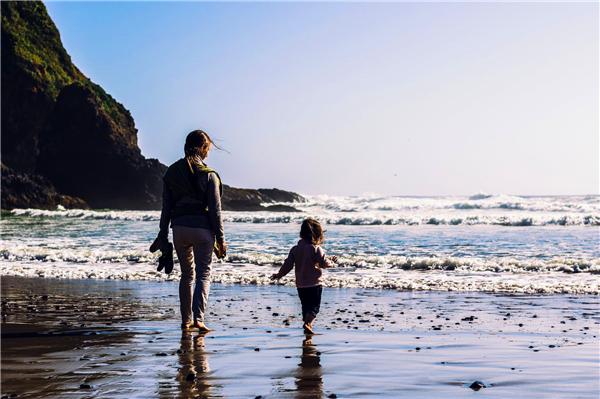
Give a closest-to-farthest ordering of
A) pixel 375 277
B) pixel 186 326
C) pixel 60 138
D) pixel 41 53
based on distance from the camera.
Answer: pixel 186 326 → pixel 375 277 → pixel 60 138 → pixel 41 53

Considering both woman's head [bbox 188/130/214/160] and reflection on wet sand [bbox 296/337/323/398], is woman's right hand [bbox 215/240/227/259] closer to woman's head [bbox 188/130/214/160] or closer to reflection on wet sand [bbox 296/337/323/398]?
woman's head [bbox 188/130/214/160]

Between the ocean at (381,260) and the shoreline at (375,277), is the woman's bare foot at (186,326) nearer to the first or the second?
the shoreline at (375,277)

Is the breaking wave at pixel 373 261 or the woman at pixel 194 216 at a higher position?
the woman at pixel 194 216

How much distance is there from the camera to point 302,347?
7.72m

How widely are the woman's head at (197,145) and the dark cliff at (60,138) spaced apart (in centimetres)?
5447

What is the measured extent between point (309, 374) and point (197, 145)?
340cm

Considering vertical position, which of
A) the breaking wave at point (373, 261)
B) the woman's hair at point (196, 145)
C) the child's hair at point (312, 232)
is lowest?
the breaking wave at point (373, 261)

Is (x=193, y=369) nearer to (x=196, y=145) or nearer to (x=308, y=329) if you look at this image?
(x=308, y=329)

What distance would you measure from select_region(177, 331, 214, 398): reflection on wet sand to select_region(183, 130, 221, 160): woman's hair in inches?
80.0

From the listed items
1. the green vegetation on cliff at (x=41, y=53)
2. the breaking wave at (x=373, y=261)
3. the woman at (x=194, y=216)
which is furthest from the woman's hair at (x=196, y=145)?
the green vegetation on cliff at (x=41, y=53)

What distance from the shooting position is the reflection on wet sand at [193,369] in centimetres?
559

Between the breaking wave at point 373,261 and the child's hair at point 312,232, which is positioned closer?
the child's hair at point 312,232

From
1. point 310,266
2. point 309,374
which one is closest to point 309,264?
point 310,266

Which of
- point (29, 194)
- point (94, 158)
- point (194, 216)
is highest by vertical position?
point (94, 158)
